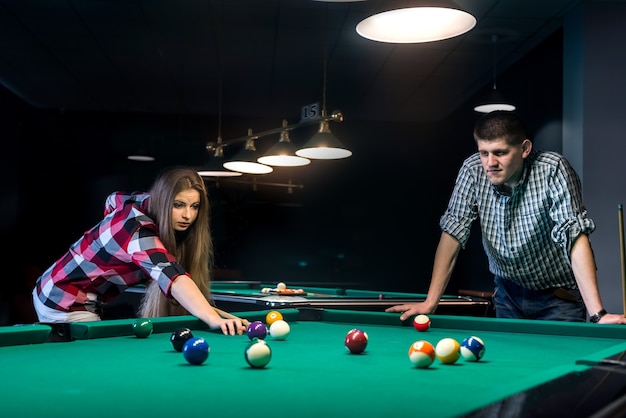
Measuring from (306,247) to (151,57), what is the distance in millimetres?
3890

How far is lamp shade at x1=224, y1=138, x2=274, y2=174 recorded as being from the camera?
219 inches

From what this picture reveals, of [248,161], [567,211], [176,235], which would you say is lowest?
[176,235]

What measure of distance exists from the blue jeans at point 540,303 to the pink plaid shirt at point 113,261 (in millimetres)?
1518

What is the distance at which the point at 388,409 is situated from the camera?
1.17 m

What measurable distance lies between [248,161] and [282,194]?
177 inches

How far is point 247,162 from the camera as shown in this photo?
568cm

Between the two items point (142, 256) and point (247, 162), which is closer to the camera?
point (142, 256)

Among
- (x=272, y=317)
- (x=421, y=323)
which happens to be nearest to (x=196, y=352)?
(x=272, y=317)

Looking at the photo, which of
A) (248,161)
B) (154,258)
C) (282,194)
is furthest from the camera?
(282,194)

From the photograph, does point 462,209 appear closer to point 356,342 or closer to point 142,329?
point 356,342

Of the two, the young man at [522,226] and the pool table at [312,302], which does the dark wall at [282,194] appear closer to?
the pool table at [312,302]

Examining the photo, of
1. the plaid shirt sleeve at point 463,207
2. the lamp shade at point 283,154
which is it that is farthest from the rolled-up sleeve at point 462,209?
the lamp shade at point 283,154

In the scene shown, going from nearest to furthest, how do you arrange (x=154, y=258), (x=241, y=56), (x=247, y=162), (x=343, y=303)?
1. (x=154, y=258)
2. (x=343, y=303)
3. (x=247, y=162)
4. (x=241, y=56)

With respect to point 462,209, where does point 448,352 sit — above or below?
below
